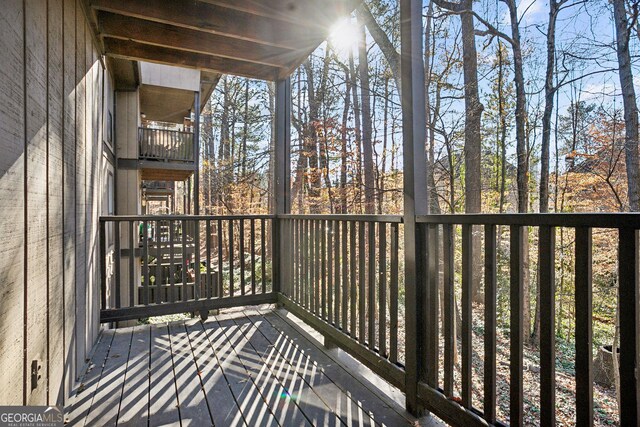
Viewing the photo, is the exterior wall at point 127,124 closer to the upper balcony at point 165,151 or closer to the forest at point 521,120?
the upper balcony at point 165,151

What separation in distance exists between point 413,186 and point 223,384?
66.0 inches

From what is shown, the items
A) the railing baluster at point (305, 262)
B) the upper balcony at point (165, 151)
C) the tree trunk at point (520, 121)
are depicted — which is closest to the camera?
the railing baluster at point (305, 262)

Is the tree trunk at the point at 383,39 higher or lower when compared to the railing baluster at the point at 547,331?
higher

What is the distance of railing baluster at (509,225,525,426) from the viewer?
131 centimetres

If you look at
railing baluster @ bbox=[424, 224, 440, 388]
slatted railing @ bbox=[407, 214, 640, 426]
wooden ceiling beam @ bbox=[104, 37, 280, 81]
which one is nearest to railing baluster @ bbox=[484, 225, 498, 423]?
slatted railing @ bbox=[407, 214, 640, 426]

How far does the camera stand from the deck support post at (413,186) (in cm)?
180

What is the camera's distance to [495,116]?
277 inches

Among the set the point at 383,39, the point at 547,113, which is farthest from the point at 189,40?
the point at 547,113

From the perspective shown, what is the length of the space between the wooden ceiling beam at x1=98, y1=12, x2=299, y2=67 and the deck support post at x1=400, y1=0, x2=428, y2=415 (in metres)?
1.81

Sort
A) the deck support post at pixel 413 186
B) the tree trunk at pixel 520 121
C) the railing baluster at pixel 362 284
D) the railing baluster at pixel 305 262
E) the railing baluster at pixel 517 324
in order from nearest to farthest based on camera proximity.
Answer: the railing baluster at pixel 517 324 → the deck support post at pixel 413 186 → the railing baluster at pixel 362 284 → the railing baluster at pixel 305 262 → the tree trunk at pixel 520 121

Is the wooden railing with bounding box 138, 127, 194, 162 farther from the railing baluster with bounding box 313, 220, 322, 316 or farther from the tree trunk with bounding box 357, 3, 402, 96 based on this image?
the railing baluster with bounding box 313, 220, 322, 316

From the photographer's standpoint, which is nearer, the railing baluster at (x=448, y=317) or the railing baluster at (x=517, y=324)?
the railing baluster at (x=517, y=324)

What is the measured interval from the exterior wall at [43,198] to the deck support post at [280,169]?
1.76m

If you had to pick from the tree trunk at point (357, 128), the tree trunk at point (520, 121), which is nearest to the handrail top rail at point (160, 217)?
the tree trunk at point (357, 128)
